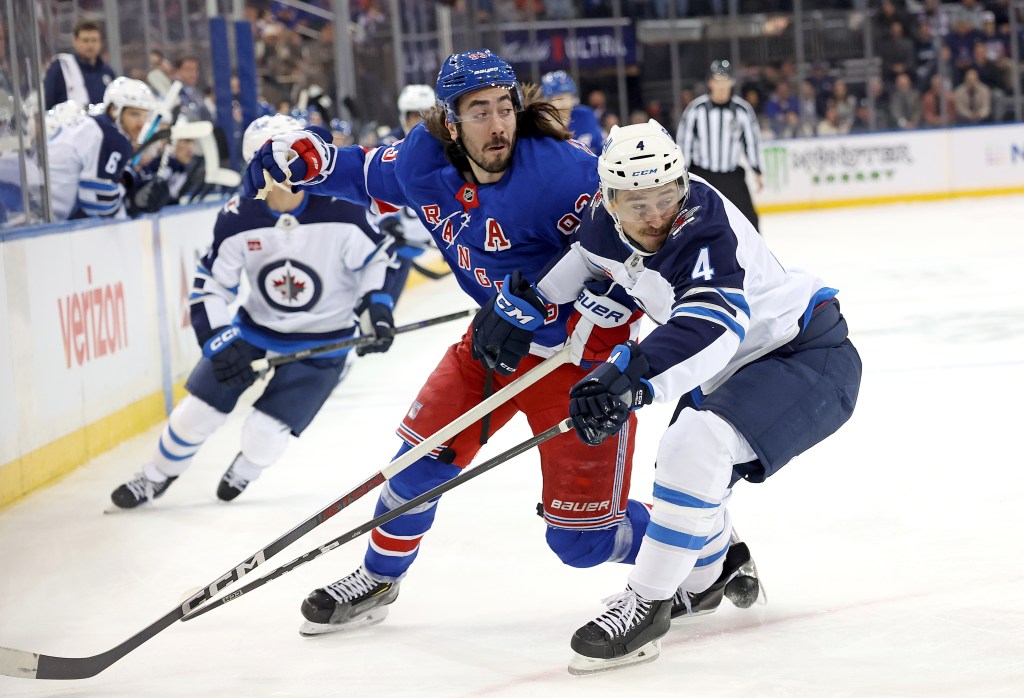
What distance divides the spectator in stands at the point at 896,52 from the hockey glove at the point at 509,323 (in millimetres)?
12231

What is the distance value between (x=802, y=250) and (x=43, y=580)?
733cm

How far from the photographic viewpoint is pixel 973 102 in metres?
13.5

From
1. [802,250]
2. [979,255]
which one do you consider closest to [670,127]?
[802,250]

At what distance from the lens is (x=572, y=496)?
2662 millimetres

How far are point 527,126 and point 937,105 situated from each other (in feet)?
39.3

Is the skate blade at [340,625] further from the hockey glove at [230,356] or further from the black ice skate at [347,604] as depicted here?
the hockey glove at [230,356]

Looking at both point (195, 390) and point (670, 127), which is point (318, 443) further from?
point (670, 127)

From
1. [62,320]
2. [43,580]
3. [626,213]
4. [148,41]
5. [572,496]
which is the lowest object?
[43,580]

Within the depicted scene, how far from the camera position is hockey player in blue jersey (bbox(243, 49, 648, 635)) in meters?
2.60

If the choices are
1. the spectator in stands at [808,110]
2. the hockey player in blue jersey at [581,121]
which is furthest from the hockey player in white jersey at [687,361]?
the spectator in stands at [808,110]

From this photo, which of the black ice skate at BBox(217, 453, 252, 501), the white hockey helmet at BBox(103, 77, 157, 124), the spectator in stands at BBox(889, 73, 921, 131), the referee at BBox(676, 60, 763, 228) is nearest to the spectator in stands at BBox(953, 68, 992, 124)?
the spectator in stands at BBox(889, 73, 921, 131)

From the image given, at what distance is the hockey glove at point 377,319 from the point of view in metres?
3.95

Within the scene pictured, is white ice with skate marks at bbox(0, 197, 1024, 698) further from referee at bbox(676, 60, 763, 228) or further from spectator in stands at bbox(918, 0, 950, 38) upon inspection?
spectator in stands at bbox(918, 0, 950, 38)

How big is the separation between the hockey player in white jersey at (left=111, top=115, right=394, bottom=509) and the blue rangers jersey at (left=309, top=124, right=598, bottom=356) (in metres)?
1.14
